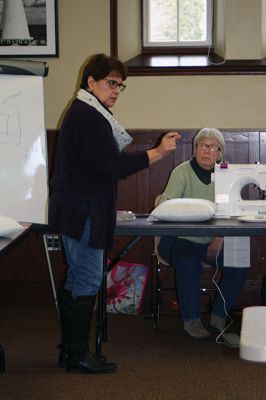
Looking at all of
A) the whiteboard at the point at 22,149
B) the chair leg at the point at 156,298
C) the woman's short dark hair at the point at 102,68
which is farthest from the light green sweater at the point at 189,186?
the woman's short dark hair at the point at 102,68

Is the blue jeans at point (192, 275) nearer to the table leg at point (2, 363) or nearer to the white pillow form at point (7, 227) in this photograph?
the table leg at point (2, 363)

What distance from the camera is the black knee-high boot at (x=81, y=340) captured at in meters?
2.93

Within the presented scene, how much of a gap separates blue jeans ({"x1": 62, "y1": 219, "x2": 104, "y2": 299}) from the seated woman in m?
0.77

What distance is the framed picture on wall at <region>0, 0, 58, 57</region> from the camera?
448 centimetres

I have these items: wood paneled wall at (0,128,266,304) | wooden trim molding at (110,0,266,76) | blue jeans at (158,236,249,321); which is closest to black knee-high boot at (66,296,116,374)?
blue jeans at (158,236,249,321)

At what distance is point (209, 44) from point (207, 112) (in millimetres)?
715

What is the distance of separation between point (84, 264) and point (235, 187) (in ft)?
3.10

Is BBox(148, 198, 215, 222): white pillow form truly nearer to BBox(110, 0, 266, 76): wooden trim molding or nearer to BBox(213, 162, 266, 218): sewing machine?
BBox(213, 162, 266, 218): sewing machine

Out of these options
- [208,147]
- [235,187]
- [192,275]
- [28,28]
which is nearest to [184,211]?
[235,187]

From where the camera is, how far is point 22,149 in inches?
151

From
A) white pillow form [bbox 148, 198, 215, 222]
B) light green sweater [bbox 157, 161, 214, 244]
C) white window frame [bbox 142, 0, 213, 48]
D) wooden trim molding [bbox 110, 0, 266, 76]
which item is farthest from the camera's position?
white window frame [bbox 142, 0, 213, 48]

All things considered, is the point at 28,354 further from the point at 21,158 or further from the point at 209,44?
the point at 209,44

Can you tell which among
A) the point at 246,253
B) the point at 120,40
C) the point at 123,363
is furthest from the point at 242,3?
the point at 123,363

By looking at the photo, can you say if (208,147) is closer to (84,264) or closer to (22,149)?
(22,149)
